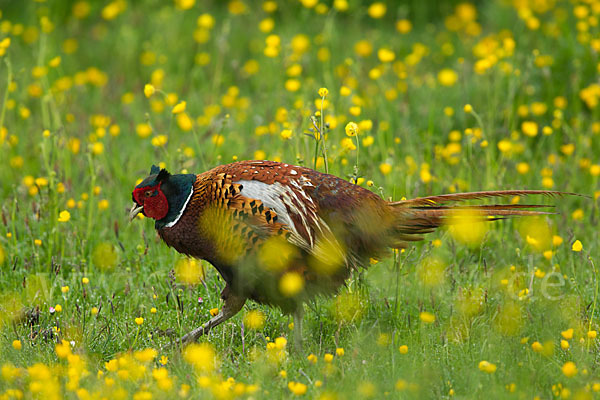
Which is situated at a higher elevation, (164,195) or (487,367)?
(164,195)

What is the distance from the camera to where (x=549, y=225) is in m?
4.50

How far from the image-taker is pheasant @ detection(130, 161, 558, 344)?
11.4 feet

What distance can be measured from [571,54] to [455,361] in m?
3.89

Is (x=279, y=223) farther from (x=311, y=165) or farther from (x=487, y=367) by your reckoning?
(x=311, y=165)

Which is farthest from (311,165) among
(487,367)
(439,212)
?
(487,367)

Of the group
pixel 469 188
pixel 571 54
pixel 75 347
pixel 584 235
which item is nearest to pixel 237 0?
pixel 571 54

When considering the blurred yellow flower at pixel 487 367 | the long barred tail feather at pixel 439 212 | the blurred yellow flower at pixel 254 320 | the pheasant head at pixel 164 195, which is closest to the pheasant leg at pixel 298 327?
the blurred yellow flower at pixel 254 320

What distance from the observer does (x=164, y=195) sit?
3609 mm

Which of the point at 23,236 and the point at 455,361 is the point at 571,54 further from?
the point at 23,236

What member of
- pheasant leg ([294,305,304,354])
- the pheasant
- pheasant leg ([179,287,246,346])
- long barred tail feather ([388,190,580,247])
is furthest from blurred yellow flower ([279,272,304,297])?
long barred tail feather ([388,190,580,247])

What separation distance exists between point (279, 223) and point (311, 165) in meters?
1.19

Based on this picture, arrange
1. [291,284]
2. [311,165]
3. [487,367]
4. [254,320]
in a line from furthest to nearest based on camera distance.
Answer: [311,165] → [254,320] → [291,284] → [487,367]

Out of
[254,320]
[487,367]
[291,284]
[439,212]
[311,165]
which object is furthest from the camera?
[311,165]

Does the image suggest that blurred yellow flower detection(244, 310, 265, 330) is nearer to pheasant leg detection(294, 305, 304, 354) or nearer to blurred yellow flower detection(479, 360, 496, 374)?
pheasant leg detection(294, 305, 304, 354)
